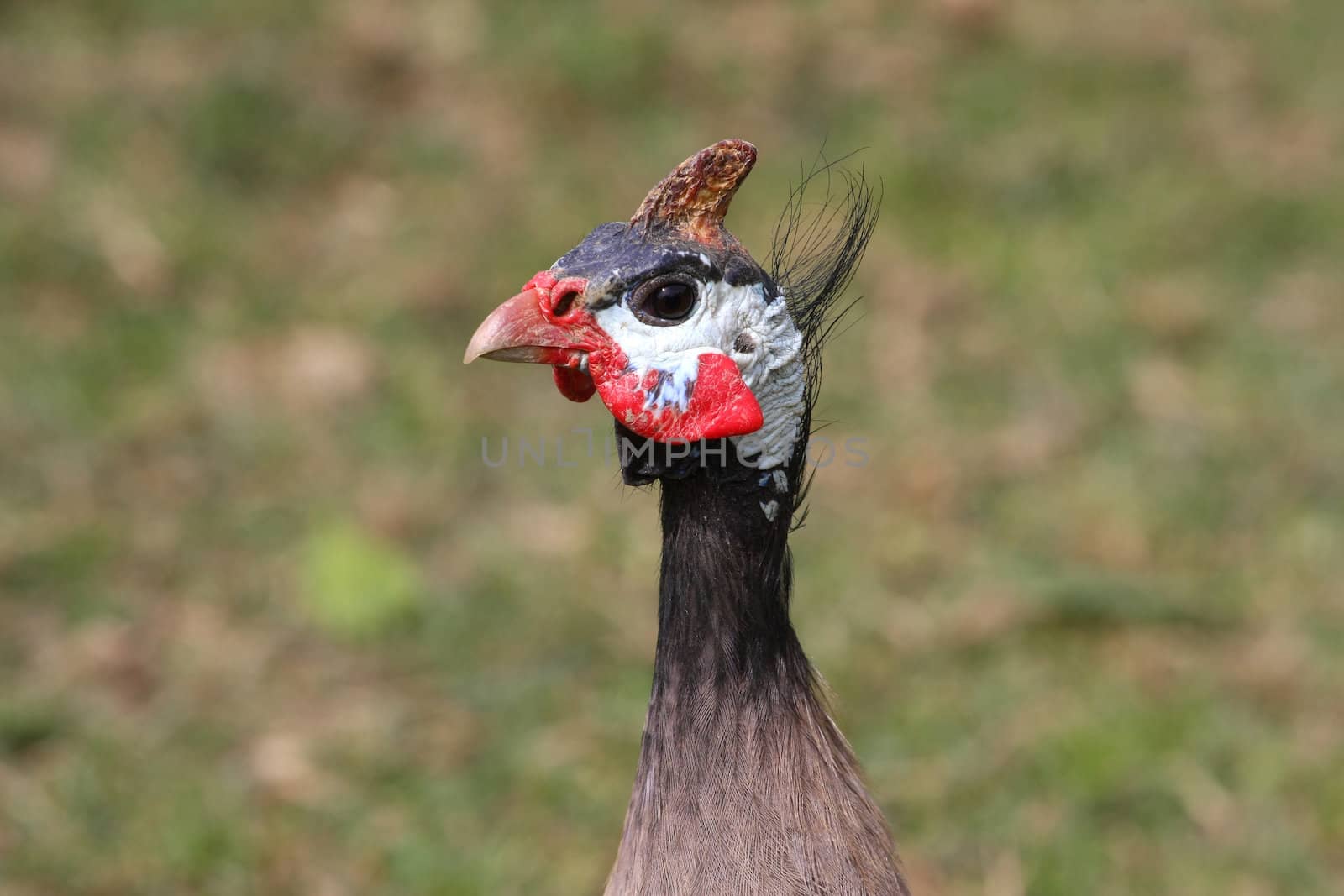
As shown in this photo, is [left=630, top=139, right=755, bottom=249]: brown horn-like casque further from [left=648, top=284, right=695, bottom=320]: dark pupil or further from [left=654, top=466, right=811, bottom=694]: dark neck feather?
[left=654, top=466, right=811, bottom=694]: dark neck feather

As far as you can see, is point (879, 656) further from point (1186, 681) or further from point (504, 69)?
point (504, 69)

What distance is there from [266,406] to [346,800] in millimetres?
1870

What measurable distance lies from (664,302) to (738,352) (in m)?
0.13

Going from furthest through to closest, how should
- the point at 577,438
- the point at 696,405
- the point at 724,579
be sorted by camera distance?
the point at 577,438
the point at 724,579
the point at 696,405

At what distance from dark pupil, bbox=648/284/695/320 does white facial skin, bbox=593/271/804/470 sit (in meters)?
0.01

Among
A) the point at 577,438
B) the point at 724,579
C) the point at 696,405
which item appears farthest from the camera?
the point at 577,438

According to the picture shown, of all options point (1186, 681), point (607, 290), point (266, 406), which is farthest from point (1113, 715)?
point (266, 406)

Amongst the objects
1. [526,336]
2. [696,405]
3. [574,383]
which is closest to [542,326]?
[526,336]

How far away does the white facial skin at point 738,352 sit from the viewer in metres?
2.05

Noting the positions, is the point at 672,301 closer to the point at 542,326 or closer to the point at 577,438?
the point at 542,326

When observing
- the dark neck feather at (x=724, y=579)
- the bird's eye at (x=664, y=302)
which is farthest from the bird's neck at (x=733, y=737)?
the bird's eye at (x=664, y=302)

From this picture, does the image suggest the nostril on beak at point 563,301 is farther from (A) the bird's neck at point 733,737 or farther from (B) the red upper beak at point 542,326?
(A) the bird's neck at point 733,737

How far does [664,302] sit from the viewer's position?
81.4 inches

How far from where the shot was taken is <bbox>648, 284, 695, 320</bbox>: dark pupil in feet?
6.75
